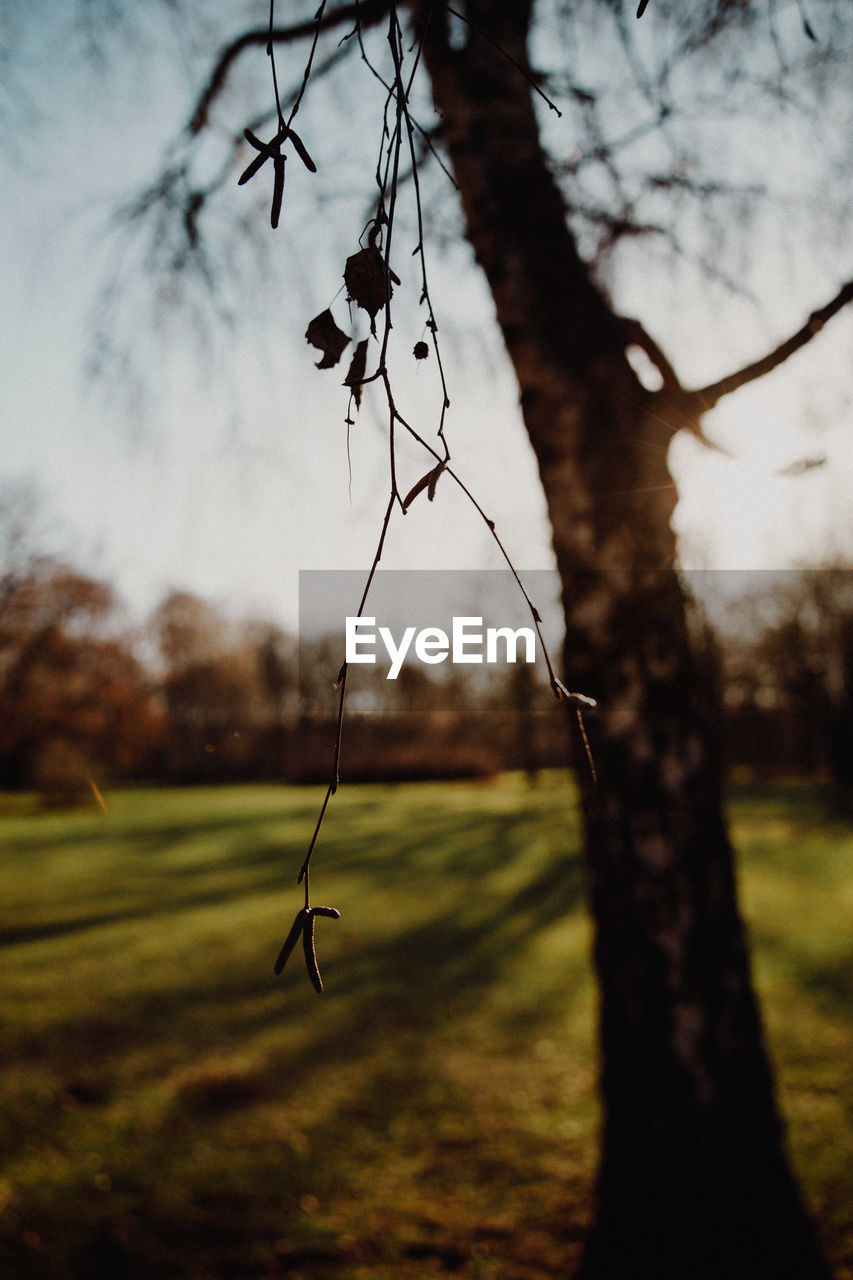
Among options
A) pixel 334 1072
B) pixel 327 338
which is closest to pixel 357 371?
pixel 327 338

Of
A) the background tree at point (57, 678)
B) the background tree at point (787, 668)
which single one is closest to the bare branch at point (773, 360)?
the background tree at point (57, 678)

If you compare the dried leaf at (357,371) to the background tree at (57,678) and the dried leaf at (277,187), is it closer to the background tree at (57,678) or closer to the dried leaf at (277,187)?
the dried leaf at (277,187)

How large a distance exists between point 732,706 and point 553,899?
1786 centimetres

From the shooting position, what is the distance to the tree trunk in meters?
2.50

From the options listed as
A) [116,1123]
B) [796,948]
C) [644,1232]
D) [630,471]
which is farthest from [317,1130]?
[796,948]

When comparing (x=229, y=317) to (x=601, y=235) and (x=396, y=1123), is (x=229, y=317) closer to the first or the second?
(x=601, y=235)

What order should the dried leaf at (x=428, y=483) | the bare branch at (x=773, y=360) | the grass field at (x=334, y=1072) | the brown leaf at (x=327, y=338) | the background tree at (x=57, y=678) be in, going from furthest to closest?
1. the background tree at (x=57, y=678)
2. the grass field at (x=334, y=1072)
3. the bare branch at (x=773, y=360)
4. the brown leaf at (x=327, y=338)
5. the dried leaf at (x=428, y=483)

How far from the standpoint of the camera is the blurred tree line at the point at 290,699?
5.44m

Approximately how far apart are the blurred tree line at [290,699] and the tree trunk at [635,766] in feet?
4.10

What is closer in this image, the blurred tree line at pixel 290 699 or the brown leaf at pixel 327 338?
the brown leaf at pixel 327 338

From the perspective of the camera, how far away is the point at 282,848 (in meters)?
15.6

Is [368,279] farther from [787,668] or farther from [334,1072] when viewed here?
[787,668]

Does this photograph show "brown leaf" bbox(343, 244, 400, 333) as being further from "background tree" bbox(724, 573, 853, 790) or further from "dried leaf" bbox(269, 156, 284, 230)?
"background tree" bbox(724, 573, 853, 790)

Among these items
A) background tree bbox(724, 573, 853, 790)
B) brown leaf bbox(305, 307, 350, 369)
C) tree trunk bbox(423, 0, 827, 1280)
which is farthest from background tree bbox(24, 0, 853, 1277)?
background tree bbox(724, 573, 853, 790)
